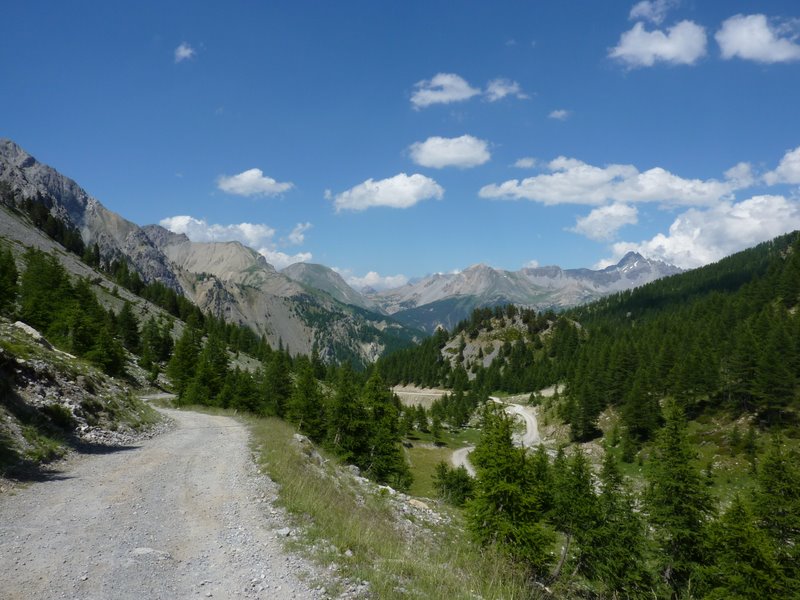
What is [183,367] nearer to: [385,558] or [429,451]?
[429,451]

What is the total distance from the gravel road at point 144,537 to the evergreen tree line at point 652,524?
45.3 ft

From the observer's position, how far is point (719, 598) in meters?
23.1

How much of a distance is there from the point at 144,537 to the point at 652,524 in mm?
31928

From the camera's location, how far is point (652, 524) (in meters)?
29.8

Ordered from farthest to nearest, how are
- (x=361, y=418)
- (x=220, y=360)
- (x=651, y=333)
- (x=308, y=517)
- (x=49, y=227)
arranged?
(x=49, y=227) → (x=651, y=333) → (x=220, y=360) → (x=361, y=418) → (x=308, y=517)

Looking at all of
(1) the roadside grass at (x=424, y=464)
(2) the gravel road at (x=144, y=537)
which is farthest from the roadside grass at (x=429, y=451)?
(2) the gravel road at (x=144, y=537)

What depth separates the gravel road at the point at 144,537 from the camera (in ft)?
28.2

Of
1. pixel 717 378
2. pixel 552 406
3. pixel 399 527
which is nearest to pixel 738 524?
pixel 399 527

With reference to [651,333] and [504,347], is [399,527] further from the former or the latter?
[504,347]

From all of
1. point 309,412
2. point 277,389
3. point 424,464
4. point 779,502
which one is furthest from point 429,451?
point 779,502

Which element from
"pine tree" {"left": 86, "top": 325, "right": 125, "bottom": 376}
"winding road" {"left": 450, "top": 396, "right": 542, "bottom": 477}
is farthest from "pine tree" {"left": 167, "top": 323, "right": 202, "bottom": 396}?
"winding road" {"left": 450, "top": 396, "right": 542, "bottom": 477}

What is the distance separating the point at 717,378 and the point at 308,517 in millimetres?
92278

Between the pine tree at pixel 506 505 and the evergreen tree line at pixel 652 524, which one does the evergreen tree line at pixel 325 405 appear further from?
the pine tree at pixel 506 505

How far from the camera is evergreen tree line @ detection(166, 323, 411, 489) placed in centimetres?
4138
